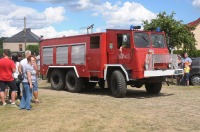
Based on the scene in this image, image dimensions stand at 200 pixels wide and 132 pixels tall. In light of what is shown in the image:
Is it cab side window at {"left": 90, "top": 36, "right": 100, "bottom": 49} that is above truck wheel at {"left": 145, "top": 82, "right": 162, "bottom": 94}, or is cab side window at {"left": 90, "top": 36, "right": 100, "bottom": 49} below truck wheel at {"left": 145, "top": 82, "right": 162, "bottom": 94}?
above

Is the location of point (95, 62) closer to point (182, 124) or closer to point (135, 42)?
point (135, 42)

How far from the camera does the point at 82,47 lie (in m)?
15.2

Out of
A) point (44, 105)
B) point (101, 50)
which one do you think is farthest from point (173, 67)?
point (44, 105)

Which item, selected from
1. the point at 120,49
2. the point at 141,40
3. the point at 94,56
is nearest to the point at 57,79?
the point at 94,56

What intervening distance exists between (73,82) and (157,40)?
14.1ft

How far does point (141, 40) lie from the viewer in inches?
536

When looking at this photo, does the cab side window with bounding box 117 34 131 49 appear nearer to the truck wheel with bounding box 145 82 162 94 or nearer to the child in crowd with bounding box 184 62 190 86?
the truck wheel with bounding box 145 82 162 94

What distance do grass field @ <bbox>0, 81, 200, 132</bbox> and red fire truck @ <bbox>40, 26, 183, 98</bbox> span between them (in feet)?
3.20

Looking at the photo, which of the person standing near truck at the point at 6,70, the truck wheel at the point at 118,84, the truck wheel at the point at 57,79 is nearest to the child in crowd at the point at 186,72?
the truck wheel at the point at 118,84

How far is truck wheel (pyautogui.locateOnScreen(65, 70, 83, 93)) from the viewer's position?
1585 cm

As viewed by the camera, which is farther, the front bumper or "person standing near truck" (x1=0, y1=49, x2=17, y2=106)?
the front bumper

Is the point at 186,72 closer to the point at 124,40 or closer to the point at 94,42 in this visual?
the point at 94,42

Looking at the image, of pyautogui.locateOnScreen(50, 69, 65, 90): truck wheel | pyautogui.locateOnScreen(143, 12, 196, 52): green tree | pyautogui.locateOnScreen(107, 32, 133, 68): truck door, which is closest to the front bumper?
pyautogui.locateOnScreen(107, 32, 133, 68): truck door

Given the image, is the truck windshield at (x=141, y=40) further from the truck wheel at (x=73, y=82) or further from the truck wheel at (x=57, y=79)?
the truck wheel at (x=57, y=79)
